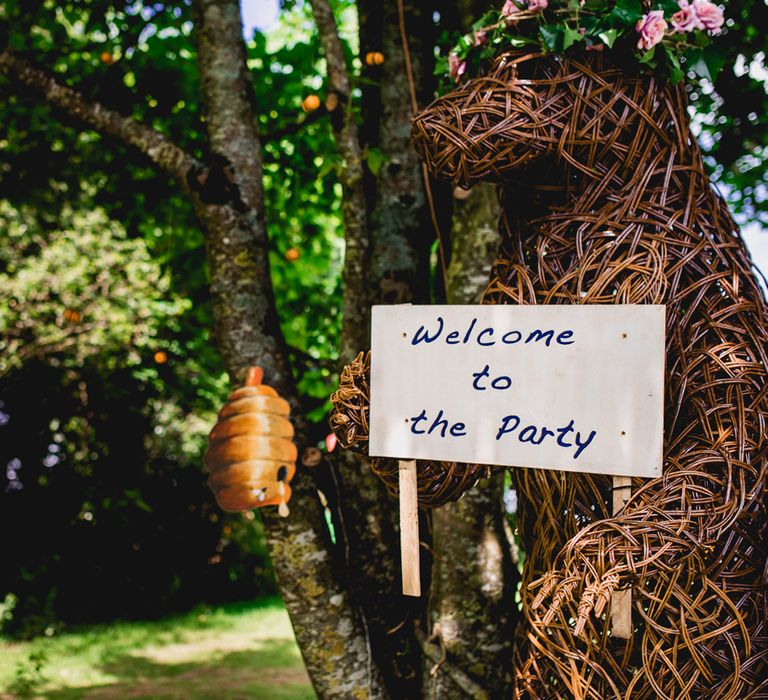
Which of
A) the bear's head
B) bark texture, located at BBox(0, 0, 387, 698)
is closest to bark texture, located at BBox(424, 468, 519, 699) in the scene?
bark texture, located at BBox(0, 0, 387, 698)

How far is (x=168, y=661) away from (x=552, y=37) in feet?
20.1

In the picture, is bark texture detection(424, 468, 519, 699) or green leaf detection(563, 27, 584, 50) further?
bark texture detection(424, 468, 519, 699)

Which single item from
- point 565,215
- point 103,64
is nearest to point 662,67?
point 565,215

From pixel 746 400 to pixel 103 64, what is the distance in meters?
3.85

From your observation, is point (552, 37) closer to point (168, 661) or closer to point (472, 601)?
point (472, 601)

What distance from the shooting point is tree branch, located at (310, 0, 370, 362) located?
301cm

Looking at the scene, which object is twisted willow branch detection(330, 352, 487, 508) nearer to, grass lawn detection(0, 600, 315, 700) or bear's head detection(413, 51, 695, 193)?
bear's head detection(413, 51, 695, 193)

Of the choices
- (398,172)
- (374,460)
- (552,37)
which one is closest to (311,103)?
(398,172)

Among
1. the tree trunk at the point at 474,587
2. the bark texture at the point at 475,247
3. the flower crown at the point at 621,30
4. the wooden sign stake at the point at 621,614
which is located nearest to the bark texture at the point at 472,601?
the tree trunk at the point at 474,587

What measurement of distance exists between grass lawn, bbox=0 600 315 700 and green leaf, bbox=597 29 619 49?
15.2ft

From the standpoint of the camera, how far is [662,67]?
1.95m

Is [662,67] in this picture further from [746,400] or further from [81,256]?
[81,256]

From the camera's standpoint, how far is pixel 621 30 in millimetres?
1899

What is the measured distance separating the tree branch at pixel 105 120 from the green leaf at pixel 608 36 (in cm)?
170
